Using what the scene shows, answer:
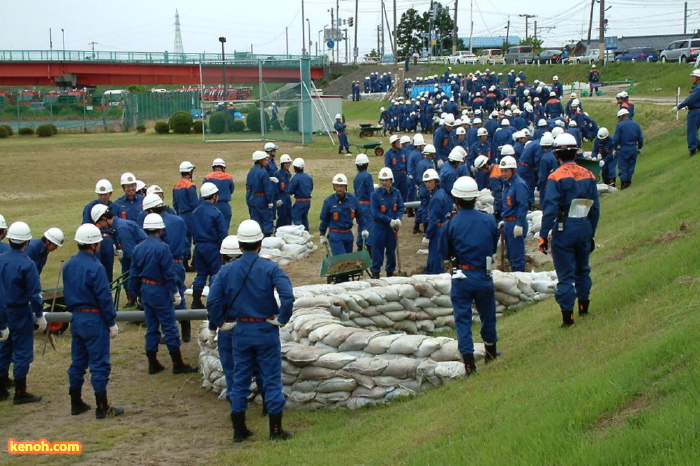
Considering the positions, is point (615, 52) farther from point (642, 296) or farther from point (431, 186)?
point (642, 296)

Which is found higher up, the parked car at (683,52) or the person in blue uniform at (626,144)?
the parked car at (683,52)

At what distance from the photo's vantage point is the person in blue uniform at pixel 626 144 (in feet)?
63.7

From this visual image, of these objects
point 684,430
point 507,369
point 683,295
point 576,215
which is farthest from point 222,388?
point 684,430

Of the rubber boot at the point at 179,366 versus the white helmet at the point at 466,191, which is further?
the rubber boot at the point at 179,366

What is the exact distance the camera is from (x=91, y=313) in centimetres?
912

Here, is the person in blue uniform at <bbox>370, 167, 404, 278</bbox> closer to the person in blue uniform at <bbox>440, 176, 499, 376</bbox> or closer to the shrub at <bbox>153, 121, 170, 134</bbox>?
the person in blue uniform at <bbox>440, 176, 499, 376</bbox>

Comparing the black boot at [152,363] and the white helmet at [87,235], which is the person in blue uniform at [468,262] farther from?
the black boot at [152,363]

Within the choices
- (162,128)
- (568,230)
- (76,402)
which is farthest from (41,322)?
(162,128)

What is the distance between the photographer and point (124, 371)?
1091 cm

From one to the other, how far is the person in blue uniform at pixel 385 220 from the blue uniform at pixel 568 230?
532 centimetres

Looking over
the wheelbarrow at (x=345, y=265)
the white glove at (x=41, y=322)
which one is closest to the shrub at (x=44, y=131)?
the wheelbarrow at (x=345, y=265)

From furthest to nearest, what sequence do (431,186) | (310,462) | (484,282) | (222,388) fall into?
(431,186)
(222,388)
(484,282)
(310,462)

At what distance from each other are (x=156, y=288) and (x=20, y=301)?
5.21 feet

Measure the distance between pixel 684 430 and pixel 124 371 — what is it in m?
7.68
